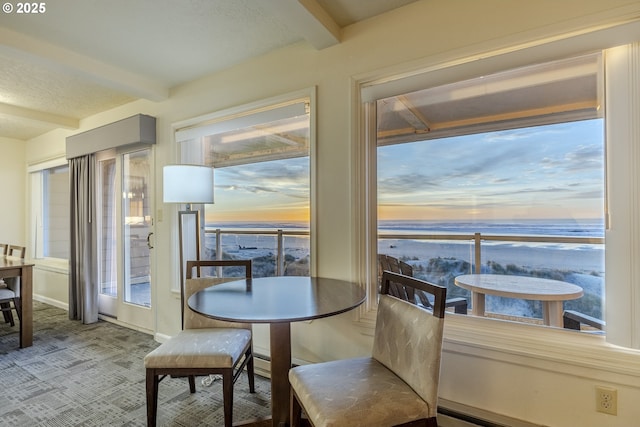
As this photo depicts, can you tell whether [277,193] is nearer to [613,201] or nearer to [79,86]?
[79,86]

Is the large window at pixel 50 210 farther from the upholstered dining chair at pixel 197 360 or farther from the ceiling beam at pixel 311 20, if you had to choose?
the ceiling beam at pixel 311 20

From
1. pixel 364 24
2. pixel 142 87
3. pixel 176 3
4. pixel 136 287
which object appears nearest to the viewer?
pixel 176 3

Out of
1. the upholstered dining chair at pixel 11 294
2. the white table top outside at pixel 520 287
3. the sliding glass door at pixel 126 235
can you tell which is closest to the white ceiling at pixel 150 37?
the sliding glass door at pixel 126 235

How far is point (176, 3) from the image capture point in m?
1.87

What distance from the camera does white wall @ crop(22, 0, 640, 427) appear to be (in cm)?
152

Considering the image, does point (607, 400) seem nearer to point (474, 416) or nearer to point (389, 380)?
point (474, 416)

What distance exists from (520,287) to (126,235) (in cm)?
373

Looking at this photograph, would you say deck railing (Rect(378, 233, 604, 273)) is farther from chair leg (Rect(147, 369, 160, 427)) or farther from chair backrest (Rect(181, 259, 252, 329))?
chair leg (Rect(147, 369, 160, 427))

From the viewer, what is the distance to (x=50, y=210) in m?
4.86

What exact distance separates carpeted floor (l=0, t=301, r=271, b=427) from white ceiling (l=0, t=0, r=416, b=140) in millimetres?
2327

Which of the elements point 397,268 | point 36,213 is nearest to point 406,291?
point 397,268

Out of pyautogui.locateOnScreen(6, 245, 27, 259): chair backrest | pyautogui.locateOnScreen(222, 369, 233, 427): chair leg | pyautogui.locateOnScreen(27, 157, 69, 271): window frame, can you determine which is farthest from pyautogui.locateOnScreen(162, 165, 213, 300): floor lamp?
pyautogui.locateOnScreen(27, 157, 69, 271): window frame

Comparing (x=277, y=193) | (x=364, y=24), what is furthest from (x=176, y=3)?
(x=277, y=193)

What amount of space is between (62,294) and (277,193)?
360cm
